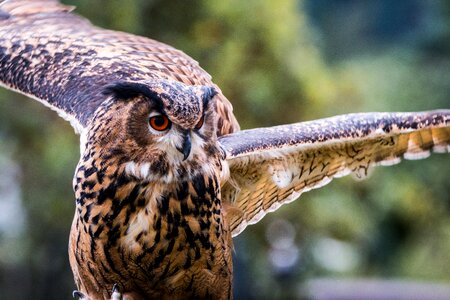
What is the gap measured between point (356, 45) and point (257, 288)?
1016 cm

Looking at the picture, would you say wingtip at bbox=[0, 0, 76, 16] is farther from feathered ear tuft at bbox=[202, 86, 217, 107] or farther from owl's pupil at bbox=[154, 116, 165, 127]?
owl's pupil at bbox=[154, 116, 165, 127]

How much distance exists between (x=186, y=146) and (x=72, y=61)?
141cm

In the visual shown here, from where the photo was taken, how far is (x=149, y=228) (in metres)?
4.37

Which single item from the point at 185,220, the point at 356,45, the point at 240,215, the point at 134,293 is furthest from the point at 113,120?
the point at 356,45

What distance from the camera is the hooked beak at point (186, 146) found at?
13.3 feet

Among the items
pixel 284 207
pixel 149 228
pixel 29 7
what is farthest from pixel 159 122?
pixel 284 207

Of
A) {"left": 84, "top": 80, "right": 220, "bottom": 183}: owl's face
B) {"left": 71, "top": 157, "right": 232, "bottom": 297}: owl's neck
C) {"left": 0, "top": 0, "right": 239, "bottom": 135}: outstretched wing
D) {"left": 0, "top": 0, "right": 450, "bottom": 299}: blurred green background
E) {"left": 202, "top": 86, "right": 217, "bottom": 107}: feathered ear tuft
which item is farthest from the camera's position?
{"left": 0, "top": 0, "right": 450, "bottom": 299}: blurred green background

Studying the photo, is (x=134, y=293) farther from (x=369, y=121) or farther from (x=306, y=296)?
(x=306, y=296)

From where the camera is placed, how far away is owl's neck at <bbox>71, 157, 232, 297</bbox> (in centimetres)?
432

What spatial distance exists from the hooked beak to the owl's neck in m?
0.22

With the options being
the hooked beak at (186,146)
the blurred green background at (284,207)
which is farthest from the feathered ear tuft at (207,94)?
the blurred green background at (284,207)

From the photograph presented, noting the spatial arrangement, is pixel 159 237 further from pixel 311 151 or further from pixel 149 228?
pixel 311 151

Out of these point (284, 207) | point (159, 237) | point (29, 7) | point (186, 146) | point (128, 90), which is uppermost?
point (284, 207)

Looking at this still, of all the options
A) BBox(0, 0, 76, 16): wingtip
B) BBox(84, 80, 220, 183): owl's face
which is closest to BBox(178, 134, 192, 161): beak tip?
BBox(84, 80, 220, 183): owl's face
